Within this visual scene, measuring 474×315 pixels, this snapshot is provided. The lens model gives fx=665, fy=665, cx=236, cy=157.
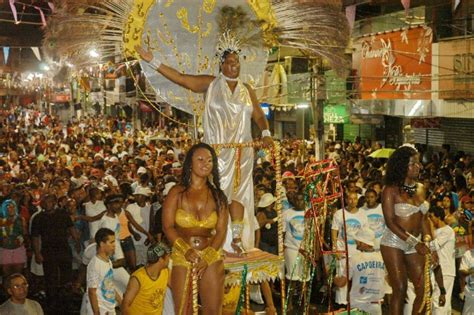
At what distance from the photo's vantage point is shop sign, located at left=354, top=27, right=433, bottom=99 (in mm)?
19062

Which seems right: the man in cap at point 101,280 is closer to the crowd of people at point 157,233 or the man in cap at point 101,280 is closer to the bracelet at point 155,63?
the crowd of people at point 157,233

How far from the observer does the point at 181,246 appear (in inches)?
207

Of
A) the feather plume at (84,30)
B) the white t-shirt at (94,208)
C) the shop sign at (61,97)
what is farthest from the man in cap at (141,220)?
the shop sign at (61,97)

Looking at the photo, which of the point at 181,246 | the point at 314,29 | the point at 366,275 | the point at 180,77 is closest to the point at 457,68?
the point at 366,275

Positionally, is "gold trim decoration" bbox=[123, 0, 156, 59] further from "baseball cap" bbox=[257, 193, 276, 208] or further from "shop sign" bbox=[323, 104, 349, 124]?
"shop sign" bbox=[323, 104, 349, 124]

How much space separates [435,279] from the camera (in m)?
8.05

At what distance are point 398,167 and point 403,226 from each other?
22.2 inches

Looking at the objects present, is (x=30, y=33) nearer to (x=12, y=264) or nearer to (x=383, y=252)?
(x=12, y=264)

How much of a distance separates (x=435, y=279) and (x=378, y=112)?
13758mm

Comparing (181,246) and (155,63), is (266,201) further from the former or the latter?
(181,246)

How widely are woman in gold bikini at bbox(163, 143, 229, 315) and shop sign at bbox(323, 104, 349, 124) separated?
20.1 meters

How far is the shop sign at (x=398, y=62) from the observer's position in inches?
750

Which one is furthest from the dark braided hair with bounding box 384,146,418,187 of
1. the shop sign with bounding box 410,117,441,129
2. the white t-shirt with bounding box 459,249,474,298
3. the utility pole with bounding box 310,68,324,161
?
the shop sign with bounding box 410,117,441,129

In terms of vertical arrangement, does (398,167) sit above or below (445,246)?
above
